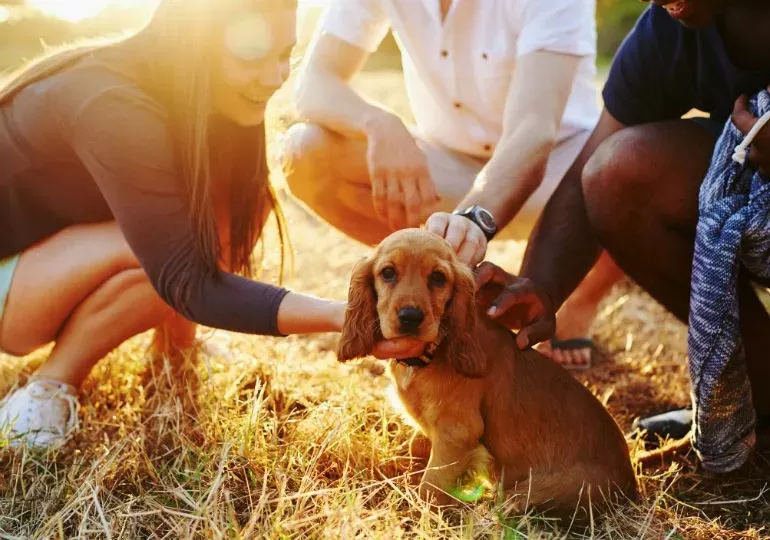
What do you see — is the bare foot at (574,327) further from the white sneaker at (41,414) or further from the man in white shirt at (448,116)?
the white sneaker at (41,414)

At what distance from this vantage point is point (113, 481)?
240 cm

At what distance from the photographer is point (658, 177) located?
8.80 feet

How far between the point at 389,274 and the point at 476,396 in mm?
450

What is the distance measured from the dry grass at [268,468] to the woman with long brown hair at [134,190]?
0.25 metres

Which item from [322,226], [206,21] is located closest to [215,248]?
[206,21]

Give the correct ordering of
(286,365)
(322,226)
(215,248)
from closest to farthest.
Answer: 1. (215,248)
2. (286,365)
3. (322,226)

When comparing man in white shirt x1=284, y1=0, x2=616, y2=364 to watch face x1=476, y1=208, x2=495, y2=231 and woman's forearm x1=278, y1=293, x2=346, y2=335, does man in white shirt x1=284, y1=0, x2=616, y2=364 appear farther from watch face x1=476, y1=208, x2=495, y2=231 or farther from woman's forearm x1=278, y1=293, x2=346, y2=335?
woman's forearm x1=278, y1=293, x2=346, y2=335

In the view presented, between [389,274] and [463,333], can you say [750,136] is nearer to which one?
[463,333]

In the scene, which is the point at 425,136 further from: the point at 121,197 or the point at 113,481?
the point at 113,481

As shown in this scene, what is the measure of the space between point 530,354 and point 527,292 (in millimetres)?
193

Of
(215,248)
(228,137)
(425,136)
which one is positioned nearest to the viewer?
(215,248)

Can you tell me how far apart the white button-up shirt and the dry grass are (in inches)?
25.6

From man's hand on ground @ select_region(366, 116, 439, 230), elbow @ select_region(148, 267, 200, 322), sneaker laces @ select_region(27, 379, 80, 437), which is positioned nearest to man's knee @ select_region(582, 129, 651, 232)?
man's hand on ground @ select_region(366, 116, 439, 230)

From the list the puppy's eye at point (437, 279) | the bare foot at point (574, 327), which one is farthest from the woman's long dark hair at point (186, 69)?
the bare foot at point (574, 327)
